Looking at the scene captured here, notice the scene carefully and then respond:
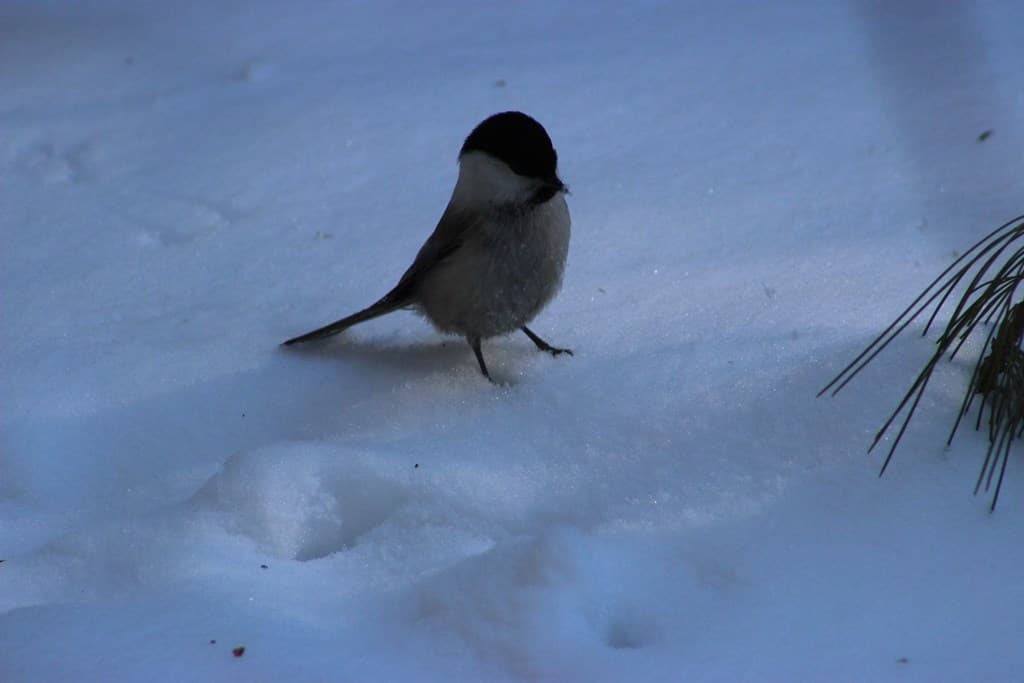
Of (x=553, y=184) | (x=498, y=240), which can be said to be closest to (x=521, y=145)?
(x=553, y=184)

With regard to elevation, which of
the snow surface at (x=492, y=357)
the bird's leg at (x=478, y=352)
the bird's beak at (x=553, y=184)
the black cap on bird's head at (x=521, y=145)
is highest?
the black cap on bird's head at (x=521, y=145)

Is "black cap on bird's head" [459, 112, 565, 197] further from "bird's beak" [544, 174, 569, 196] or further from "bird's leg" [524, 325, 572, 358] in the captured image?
"bird's leg" [524, 325, 572, 358]

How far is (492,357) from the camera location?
9.16ft

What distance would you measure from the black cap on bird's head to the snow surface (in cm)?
45

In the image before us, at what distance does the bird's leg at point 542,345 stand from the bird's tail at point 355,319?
0.32 metres

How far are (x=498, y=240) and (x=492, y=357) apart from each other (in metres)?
0.37

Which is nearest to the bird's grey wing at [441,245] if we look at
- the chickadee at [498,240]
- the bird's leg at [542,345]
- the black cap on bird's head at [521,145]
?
the chickadee at [498,240]

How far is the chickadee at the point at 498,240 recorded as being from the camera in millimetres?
2494

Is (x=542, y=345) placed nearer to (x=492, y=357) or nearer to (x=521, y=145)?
(x=492, y=357)

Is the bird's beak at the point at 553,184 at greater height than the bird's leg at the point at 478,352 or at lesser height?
greater

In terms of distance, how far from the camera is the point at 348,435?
2.39 m

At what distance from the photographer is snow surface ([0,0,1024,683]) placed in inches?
66.1

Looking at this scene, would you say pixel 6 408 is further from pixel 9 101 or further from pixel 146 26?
pixel 146 26

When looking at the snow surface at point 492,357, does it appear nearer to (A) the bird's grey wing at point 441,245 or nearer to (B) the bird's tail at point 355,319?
(B) the bird's tail at point 355,319
